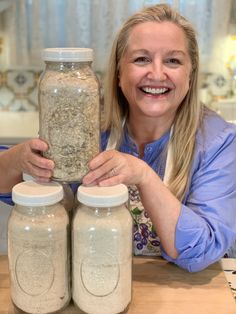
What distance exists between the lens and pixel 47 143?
0.75 metres

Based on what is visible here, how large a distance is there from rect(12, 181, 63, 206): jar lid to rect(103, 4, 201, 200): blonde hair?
41cm

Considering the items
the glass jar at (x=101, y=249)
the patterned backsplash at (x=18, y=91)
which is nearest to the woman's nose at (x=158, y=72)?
the glass jar at (x=101, y=249)

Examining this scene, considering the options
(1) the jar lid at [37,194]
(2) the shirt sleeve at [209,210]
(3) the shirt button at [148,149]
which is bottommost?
(2) the shirt sleeve at [209,210]

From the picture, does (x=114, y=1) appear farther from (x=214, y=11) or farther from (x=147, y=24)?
(x=147, y=24)

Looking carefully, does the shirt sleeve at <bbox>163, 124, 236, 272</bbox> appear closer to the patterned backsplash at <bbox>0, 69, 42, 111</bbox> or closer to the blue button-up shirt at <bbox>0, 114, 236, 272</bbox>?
the blue button-up shirt at <bbox>0, 114, 236, 272</bbox>

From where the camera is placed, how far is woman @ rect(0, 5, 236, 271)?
89cm

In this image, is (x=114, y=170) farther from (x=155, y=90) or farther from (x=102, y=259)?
(x=155, y=90)

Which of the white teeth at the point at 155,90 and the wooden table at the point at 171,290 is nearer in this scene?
the wooden table at the point at 171,290

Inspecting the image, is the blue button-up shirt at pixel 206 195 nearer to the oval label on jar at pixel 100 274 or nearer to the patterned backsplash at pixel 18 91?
the oval label on jar at pixel 100 274

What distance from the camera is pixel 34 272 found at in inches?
28.0

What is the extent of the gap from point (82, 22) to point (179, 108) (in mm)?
1184

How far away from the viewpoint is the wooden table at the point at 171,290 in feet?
2.58

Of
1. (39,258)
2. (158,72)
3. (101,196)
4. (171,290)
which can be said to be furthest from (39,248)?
(158,72)

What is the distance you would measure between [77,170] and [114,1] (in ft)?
5.25
